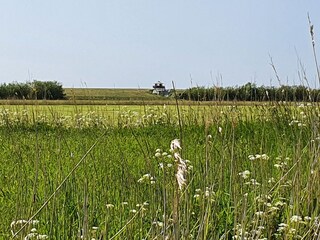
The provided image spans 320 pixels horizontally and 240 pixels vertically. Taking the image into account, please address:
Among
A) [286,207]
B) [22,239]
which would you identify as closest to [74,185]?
[286,207]

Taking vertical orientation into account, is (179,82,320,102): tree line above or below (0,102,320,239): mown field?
above

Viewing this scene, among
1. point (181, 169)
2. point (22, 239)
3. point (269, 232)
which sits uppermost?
point (181, 169)

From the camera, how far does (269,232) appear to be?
3150mm

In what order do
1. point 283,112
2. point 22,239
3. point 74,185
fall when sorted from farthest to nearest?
point 283,112, point 74,185, point 22,239

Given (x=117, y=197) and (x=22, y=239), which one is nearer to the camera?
(x=22, y=239)

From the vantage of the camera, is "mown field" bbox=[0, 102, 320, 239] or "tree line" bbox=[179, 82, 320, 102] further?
"tree line" bbox=[179, 82, 320, 102]

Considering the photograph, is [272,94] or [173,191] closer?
[173,191]

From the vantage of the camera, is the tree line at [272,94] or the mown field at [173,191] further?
the tree line at [272,94]

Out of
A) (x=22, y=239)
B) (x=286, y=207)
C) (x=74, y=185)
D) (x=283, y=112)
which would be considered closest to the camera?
(x=22, y=239)

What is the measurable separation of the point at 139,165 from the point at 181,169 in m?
4.46

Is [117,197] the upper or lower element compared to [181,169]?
lower

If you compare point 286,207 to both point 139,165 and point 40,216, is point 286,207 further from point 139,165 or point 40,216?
point 139,165

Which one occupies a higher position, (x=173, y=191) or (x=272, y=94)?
(x=272, y=94)

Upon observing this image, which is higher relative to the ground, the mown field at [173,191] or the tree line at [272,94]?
the tree line at [272,94]
